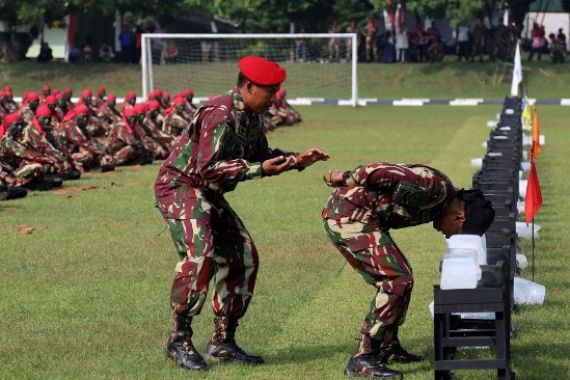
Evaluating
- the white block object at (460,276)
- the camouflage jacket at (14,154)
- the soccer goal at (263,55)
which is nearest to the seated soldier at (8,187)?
the camouflage jacket at (14,154)

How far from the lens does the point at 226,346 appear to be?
9.34m

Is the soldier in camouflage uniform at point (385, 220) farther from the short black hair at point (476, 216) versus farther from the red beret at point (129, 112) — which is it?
the red beret at point (129, 112)

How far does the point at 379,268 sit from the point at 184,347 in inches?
53.2

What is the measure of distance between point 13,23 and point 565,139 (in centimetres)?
3116

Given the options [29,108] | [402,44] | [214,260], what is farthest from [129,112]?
[402,44]

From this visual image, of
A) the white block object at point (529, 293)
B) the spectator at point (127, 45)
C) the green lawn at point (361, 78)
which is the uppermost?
the white block object at point (529, 293)

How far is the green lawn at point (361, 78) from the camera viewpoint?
50344 millimetres

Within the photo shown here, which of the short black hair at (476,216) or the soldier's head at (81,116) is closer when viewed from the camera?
the short black hair at (476,216)

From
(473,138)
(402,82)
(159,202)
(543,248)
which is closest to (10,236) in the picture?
(543,248)

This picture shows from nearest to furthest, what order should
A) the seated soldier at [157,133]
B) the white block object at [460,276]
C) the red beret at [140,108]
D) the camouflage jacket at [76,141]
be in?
1. the white block object at [460,276]
2. the camouflage jacket at [76,141]
3. the seated soldier at [157,133]
4. the red beret at [140,108]

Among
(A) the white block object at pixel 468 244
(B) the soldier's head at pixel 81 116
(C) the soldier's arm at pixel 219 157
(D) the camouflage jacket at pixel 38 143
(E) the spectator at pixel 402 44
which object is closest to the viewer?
(A) the white block object at pixel 468 244

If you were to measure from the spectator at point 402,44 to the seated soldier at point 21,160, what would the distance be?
35931 millimetres

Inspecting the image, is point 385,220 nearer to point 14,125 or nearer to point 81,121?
point 14,125

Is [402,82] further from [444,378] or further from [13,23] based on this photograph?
[444,378]
